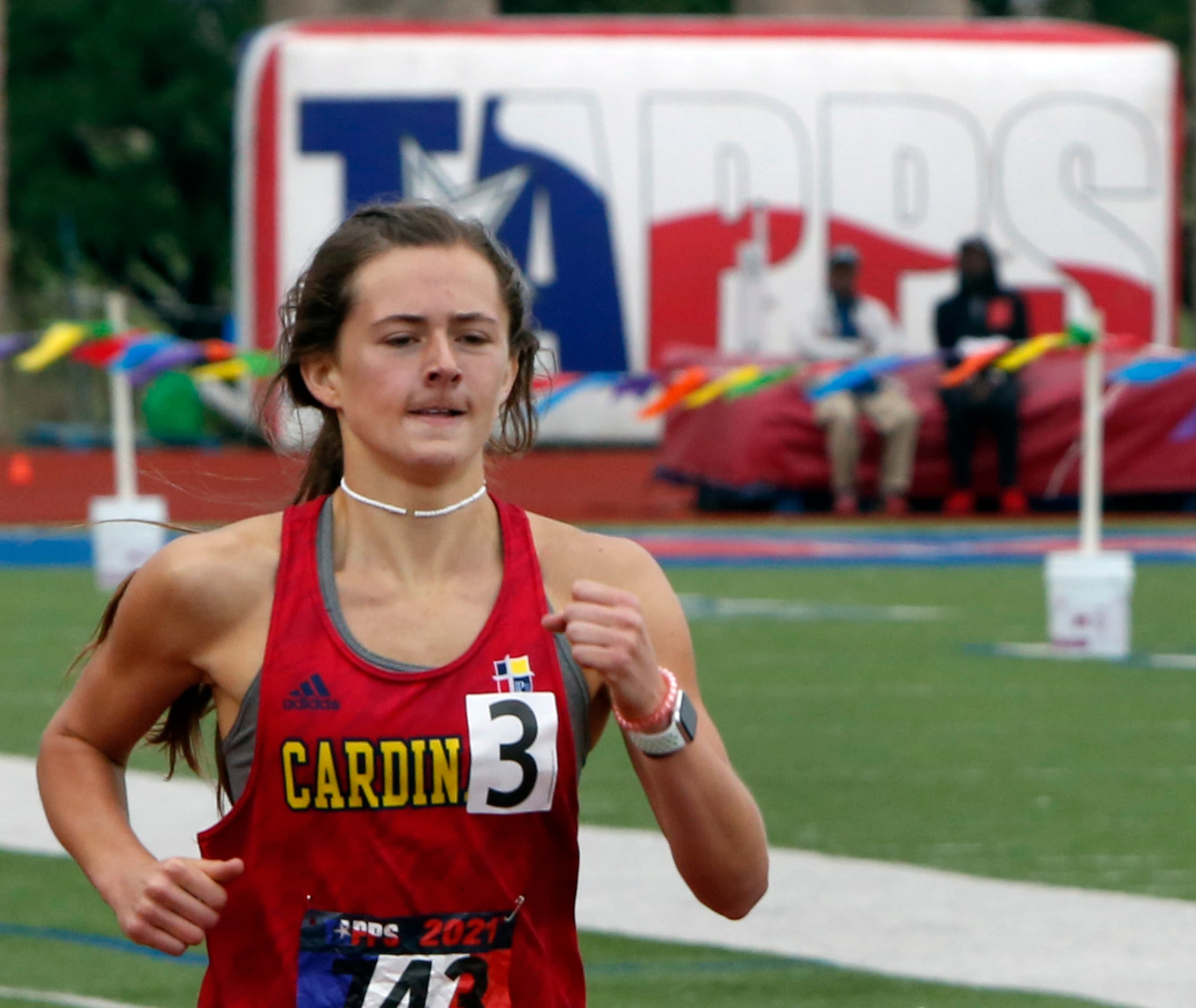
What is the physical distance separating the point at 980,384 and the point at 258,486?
482 cm

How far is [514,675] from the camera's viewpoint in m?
2.89

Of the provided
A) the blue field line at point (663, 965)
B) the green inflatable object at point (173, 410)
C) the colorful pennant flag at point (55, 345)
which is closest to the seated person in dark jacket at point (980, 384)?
the colorful pennant flag at point (55, 345)

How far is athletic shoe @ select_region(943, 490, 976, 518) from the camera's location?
16.9m

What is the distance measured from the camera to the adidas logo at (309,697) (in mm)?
2869

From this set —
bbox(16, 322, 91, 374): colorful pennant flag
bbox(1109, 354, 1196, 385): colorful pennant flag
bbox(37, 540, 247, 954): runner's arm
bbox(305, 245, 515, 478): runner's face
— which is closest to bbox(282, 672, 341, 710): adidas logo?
bbox(37, 540, 247, 954): runner's arm

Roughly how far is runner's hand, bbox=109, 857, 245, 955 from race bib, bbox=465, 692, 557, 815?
296mm

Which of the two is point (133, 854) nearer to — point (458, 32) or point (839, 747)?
point (839, 747)

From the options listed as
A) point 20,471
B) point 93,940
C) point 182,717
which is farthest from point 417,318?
point 20,471

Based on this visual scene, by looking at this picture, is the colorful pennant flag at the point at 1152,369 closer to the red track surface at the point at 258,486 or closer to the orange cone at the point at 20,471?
the red track surface at the point at 258,486

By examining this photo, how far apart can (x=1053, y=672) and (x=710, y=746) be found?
22.0 feet

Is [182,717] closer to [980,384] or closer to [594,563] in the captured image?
[594,563]

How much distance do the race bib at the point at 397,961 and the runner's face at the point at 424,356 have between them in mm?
538

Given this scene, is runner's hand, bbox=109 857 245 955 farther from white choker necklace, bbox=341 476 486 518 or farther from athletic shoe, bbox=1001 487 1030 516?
athletic shoe, bbox=1001 487 1030 516

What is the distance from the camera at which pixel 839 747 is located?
7609 millimetres
